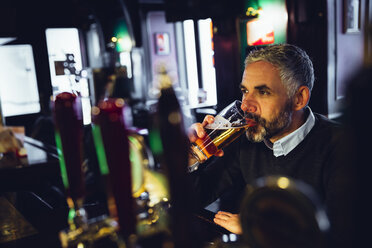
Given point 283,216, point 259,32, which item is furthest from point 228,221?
point 259,32

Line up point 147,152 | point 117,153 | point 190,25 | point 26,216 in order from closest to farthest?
point 117,153
point 147,152
point 26,216
point 190,25

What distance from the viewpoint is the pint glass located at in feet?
4.44

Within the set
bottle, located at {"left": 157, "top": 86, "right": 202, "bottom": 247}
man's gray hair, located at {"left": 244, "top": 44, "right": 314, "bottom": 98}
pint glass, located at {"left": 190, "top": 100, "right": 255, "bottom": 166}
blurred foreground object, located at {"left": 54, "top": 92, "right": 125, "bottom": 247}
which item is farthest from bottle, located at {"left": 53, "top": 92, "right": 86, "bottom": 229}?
man's gray hair, located at {"left": 244, "top": 44, "right": 314, "bottom": 98}

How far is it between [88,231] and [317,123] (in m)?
1.32

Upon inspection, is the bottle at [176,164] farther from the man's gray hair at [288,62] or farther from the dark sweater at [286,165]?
the man's gray hair at [288,62]

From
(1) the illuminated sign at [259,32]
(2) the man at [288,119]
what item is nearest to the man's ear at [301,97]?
(2) the man at [288,119]

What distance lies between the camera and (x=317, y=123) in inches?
67.5

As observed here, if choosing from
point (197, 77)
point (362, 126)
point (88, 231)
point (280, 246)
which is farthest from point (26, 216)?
point (197, 77)

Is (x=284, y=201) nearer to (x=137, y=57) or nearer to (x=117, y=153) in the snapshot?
(x=117, y=153)

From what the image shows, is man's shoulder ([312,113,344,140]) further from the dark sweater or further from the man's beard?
the man's beard

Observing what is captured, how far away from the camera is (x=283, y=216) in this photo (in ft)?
1.54

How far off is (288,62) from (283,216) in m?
1.33

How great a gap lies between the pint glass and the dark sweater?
1.30ft

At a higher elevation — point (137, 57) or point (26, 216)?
point (137, 57)
